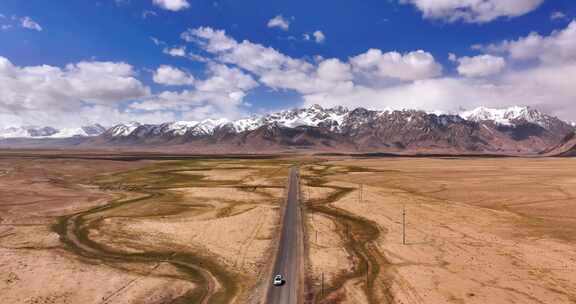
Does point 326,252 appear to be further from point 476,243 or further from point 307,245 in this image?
point 476,243

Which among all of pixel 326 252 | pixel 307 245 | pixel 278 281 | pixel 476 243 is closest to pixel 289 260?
pixel 326 252

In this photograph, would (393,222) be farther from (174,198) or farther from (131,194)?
(131,194)

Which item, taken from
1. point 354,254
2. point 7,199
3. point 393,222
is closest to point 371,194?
point 393,222

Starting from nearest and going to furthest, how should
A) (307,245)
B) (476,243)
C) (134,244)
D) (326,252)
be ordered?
(326,252) < (307,245) < (476,243) < (134,244)

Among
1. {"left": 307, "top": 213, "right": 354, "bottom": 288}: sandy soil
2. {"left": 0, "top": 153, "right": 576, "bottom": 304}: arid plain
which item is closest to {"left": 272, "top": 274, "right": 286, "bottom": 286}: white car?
{"left": 0, "top": 153, "right": 576, "bottom": 304}: arid plain

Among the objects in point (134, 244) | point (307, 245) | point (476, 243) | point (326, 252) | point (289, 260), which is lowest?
point (134, 244)

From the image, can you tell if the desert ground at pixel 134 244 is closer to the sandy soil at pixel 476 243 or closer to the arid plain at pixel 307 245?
the arid plain at pixel 307 245

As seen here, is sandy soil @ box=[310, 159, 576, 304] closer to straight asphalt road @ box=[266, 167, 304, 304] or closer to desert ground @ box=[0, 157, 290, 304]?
straight asphalt road @ box=[266, 167, 304, 304]
